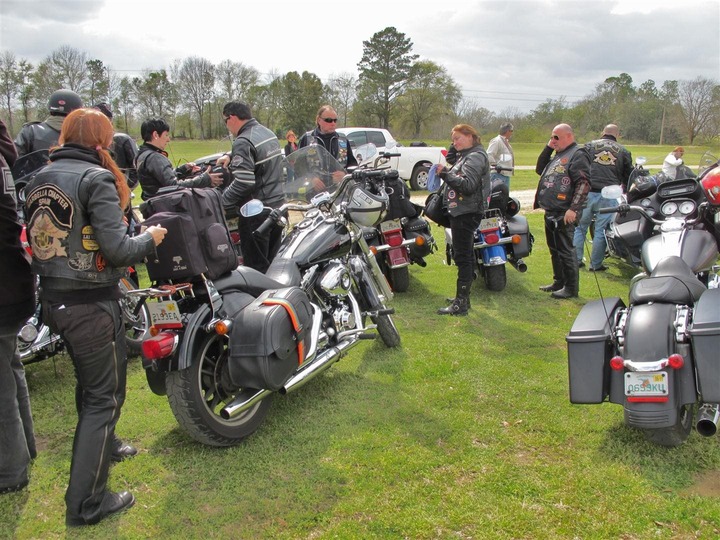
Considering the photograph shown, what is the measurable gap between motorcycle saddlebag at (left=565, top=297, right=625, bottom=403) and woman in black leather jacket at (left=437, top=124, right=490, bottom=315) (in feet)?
8.00

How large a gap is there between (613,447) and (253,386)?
194cm

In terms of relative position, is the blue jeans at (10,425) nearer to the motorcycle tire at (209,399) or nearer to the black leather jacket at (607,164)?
the motorcycle tire at (209,399)

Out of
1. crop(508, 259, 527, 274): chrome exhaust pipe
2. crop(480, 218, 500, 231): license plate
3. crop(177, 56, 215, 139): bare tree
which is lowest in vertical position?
crop(508, 259, 527, 274): chrome exhaust pipe

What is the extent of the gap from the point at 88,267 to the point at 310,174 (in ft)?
8.02

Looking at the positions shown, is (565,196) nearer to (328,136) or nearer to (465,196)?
(465,196)

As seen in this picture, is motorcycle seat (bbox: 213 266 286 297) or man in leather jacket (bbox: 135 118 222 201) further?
man in leather jacket (bbox: 135 118 222 201)

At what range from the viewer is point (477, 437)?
3232 millimetres

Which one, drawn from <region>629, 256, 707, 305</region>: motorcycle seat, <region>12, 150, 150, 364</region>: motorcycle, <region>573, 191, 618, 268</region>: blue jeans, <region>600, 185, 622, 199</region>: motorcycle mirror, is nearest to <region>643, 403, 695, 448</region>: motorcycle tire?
<region>629, 256, 707, 305</region>: motorcycle seat

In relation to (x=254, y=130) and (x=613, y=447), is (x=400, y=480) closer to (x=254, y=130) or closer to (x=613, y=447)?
(x=613, y=447)

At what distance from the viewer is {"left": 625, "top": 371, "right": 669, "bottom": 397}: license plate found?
2.71m

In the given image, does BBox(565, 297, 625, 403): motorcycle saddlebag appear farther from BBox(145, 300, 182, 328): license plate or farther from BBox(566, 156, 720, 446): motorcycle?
→ BBox(145, 300, 182, 328): license plate

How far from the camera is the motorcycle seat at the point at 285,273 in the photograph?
3619 millimetres

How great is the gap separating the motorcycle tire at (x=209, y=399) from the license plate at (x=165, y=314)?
19 centimetres

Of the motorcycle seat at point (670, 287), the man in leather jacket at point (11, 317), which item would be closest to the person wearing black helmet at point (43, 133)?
the man in leather jacket at point (11, 317)
